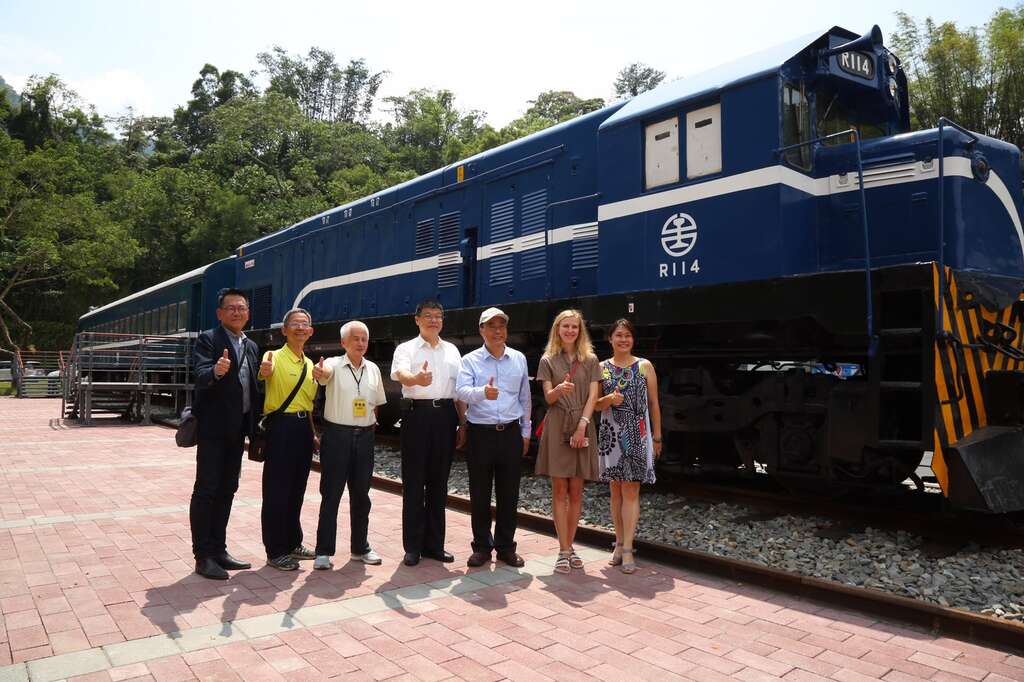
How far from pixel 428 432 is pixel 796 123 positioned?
147 inches

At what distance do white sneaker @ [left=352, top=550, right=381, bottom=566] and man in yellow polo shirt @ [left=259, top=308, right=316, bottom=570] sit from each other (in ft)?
1.28

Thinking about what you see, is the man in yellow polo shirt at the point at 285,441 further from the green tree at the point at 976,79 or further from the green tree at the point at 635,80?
the green tree at the point at 635,80

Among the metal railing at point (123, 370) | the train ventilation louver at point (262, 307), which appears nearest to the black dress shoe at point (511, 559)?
the train ventilation louver at point (262, 307)

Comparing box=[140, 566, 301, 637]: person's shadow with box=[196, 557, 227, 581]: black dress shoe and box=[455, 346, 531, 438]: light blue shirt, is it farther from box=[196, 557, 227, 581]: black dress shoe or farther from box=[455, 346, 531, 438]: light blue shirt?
box=[455, 346, 531, 438]: light blue shirt

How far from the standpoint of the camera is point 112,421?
15.3m

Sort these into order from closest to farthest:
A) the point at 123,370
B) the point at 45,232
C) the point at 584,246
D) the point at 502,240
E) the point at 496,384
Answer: the point at 496,384, the point at 584,246, the point at 502,240, the point at 123,370, the point at 45,232

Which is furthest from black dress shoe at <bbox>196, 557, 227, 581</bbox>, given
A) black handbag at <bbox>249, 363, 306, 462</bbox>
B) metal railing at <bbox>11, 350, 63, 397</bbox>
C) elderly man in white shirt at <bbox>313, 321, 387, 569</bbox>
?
metal railing at <bbox>11, 350, 63, 397</bbox>

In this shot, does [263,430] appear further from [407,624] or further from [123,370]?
[123,370]

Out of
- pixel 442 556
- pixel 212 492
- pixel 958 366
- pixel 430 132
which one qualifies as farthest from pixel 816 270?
pixel 430 132

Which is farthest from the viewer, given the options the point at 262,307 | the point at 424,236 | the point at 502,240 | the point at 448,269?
the point at 262,307

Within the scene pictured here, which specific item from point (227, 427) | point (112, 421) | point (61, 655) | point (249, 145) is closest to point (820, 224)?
point (227, 427)

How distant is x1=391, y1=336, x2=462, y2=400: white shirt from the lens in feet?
15.8

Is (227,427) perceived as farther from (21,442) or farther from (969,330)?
(21,442)

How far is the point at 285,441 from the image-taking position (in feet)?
15.2
